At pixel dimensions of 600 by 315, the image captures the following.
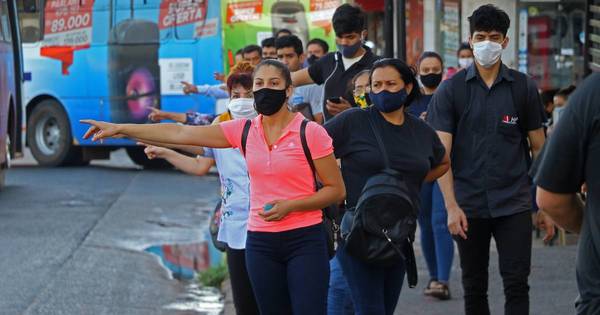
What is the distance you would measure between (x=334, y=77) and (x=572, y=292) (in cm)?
261

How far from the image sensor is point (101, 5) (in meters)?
21.0

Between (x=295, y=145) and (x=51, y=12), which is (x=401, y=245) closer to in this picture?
(x=295, y=145)

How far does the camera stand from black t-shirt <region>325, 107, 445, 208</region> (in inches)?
232

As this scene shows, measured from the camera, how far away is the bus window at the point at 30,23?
20955 millimetres

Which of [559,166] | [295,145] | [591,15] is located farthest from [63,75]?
[559,166]

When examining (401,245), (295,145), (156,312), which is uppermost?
(295,145)

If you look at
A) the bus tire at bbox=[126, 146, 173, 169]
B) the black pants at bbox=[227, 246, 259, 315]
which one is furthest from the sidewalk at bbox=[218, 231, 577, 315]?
the bus tire at bbox=[126, 146, 173, 169]

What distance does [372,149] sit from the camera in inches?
232

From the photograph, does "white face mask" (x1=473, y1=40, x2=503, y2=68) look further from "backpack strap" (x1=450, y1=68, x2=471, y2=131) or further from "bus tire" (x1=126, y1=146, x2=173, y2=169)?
"bus tire" (x1=126, y1=146, x2=173, y2=169)

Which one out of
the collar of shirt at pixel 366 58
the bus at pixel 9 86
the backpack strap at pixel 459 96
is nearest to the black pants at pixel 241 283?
the backpack strap at pixel 459 96

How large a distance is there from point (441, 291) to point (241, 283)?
9.02ft

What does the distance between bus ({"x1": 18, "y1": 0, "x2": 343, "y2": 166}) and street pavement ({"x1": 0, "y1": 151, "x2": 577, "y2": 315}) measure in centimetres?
231

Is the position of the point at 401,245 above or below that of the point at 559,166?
below

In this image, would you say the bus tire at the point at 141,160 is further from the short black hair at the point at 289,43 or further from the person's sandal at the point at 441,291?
the person's sandal at the point at 441,291
